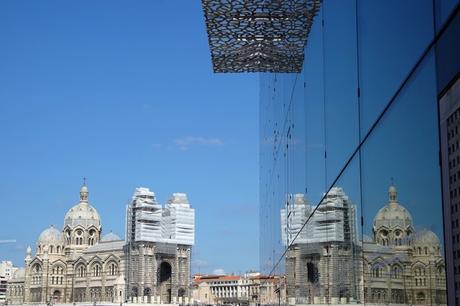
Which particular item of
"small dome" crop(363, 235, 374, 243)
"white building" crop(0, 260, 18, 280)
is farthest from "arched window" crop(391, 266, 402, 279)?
"white building" crop(0, 260, 18, 280)

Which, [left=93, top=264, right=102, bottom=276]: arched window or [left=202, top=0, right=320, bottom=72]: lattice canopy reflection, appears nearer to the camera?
[left=202, top=0, right=320, bottom=72]: lattice canopy reflection

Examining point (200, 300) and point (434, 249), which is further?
point (200, 300)

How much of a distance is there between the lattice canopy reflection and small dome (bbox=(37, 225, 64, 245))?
116m

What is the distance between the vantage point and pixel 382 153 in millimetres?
4348

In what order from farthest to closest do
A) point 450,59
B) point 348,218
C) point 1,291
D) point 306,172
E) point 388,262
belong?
1. point 1,291
2. point 306,172
3. point 348,218
4. point 388,262
5. point 450,59

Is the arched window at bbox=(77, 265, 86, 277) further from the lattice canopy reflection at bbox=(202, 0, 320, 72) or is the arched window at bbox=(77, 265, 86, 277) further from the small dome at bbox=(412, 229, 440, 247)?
the small dome at bbox=(412, 229, 440, 247)

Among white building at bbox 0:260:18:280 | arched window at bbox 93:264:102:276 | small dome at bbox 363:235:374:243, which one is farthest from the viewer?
white building at bbox 0:260:18:280

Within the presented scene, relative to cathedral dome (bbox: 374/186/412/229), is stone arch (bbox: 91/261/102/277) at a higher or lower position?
higher

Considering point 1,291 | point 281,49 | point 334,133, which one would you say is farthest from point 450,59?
point 1,291

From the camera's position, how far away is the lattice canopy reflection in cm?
1073

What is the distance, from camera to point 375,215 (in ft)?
14.9

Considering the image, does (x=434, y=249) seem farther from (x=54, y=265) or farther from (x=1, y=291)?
(x=1, y=291)

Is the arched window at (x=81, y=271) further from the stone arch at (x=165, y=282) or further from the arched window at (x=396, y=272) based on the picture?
the arched window at (x=396, y=272)

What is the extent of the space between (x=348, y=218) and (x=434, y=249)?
253cm
